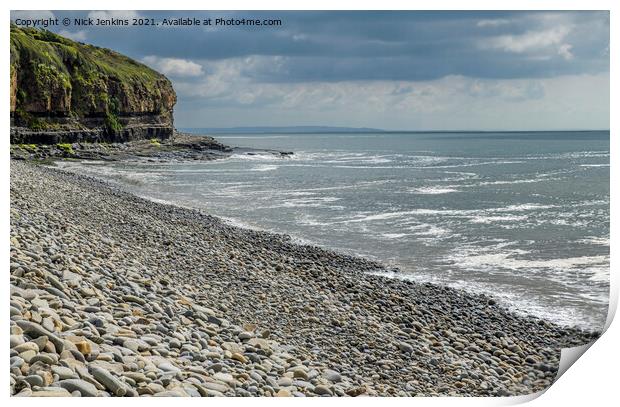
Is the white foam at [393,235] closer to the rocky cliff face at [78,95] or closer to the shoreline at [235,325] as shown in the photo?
the shoreline at [235,325]

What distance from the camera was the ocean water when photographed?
13.3m

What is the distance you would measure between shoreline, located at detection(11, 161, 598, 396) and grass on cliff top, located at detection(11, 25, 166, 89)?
3125cm

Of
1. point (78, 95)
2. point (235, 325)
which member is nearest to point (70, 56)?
point (78, 95)

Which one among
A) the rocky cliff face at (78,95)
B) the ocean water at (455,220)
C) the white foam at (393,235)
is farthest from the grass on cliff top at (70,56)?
the white foam at (393,235)

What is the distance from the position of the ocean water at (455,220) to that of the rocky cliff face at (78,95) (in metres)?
8.72

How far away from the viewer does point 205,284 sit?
981 cm

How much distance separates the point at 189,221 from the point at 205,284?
823 cm

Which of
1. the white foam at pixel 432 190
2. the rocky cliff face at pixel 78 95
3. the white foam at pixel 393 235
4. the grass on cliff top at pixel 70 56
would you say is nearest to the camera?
the white foam at pixel 393 235

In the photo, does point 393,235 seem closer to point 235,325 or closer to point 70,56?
point 235,325

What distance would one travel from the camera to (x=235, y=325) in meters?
8.13

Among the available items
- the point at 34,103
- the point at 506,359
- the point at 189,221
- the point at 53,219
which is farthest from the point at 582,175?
the point at 34,103

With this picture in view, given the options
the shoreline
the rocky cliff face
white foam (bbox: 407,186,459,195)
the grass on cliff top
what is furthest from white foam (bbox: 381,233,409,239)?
the grass on cliff top

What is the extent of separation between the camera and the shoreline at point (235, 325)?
6230mm

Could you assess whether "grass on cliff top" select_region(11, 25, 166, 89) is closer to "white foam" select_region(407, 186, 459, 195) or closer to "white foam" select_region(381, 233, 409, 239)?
"white foam" select_region(407, 186, 459, 195)
